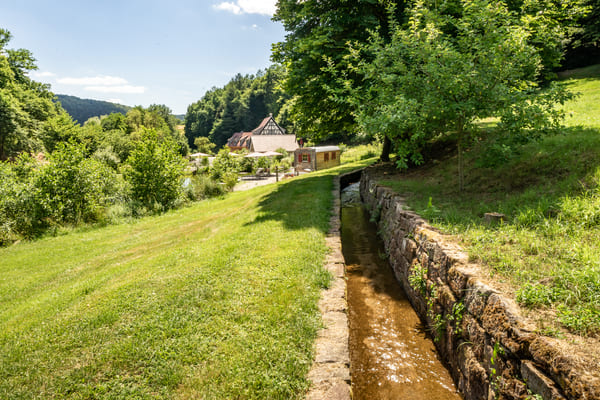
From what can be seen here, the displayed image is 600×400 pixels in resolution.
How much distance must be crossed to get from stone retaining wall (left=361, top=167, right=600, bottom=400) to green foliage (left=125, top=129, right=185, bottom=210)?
555 inches

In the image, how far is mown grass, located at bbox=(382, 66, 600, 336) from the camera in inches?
97.9

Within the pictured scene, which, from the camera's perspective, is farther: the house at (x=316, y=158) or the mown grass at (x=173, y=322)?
the house at (x=316, y=158)

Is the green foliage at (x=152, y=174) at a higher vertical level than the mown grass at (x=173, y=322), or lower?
higher

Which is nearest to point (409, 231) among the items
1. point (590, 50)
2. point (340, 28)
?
point (340, 28)

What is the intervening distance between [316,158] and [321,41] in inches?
734

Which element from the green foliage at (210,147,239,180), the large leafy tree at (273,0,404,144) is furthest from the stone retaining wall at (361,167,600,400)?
the green foliage at (210,147,239,180)

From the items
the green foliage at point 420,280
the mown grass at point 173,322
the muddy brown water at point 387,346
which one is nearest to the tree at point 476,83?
the green foliage at point 420,280

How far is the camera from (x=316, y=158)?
28.1m

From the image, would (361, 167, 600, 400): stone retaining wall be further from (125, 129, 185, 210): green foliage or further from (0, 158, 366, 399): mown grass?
(125, 129, 185, 210): green foliage

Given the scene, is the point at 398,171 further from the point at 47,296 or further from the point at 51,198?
the point at 51,198

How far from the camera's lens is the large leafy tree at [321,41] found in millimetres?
10094

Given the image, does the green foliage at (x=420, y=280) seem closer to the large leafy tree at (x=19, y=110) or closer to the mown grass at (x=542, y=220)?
the mown grass at (x=542, y=220)

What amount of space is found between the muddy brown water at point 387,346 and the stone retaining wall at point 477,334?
19 cm

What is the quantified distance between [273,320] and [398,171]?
883 cm
